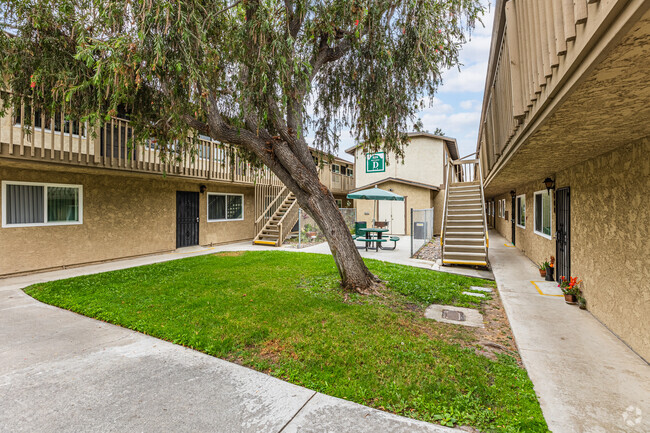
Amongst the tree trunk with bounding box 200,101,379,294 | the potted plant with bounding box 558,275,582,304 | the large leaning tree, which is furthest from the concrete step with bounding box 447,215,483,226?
the tree trunk with bounding box 200,101,379,294

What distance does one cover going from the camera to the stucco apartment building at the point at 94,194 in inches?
255

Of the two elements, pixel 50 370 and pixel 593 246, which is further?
pixel 593 246

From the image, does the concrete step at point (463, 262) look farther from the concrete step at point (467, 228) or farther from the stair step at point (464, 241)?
the concrete step at point (467, 228)

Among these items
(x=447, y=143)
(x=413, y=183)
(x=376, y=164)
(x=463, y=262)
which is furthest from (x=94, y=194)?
A: (x=447, y=143)

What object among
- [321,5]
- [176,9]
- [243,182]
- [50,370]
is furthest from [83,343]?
[243,182]

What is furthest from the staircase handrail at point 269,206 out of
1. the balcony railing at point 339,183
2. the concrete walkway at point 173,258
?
the balcony railing at point 339,183

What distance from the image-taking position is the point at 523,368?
3090 millimetres

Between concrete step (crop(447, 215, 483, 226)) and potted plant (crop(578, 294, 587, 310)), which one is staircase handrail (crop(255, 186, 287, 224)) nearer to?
concrete step (crop(447, 215, 483, 226))

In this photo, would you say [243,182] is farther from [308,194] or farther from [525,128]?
[525,128]

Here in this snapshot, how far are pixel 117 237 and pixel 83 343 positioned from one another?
6098mm

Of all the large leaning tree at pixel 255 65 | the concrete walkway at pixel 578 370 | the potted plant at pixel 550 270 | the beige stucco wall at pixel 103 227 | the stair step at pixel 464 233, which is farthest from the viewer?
the stair step at pixel 464 233

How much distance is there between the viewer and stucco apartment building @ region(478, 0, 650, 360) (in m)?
1.61

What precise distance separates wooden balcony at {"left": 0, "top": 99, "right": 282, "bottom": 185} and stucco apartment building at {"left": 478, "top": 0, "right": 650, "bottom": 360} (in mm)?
5194

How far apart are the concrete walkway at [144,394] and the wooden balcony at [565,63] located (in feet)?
8.50
